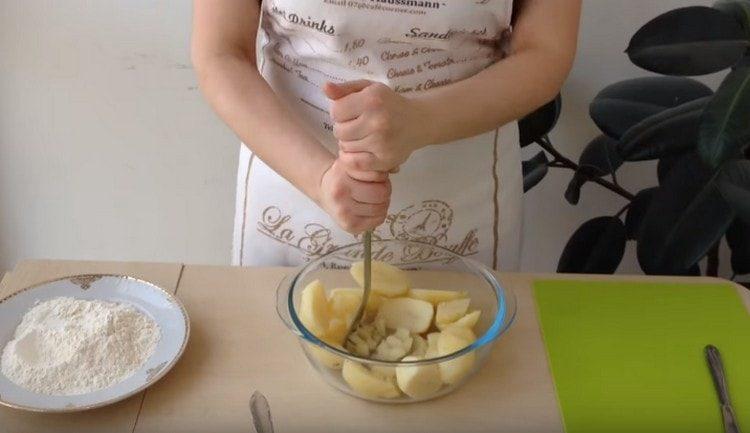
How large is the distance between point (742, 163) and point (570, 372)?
1.66ft

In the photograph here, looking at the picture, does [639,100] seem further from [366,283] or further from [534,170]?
[366,283]

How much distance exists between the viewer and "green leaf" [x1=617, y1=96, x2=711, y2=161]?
1.18m

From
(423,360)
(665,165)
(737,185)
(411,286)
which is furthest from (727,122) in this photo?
(423,360)

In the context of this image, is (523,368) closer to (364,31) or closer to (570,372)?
(570,372)

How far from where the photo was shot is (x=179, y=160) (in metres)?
1.50

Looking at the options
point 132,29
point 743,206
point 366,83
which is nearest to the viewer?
point 366,83

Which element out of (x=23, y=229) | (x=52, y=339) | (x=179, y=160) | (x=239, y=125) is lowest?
(x=23, y=229)

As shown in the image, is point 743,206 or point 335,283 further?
point 743,206

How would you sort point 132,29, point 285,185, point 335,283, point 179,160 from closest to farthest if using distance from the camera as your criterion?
point 335,283 → point 285,185 → point 132,29 → point 179,160

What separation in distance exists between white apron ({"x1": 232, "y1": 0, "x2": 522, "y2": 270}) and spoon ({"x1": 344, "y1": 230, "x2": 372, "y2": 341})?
0.18 meters

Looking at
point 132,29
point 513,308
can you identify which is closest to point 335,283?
point 513,308

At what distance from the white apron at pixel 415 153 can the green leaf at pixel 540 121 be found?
0.30 metres

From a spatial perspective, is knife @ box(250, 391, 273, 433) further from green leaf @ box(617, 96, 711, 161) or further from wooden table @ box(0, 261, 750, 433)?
green leaf @ box(617, 96, 711, 161)

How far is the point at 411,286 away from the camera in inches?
33.5
